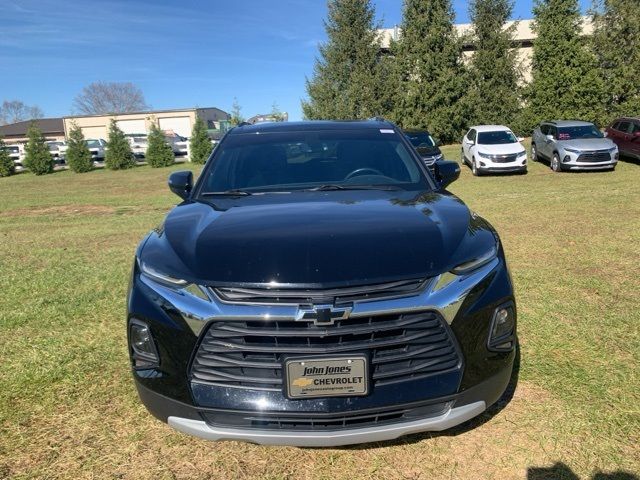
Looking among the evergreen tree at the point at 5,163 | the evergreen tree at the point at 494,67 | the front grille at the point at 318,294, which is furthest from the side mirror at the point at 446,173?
the evergreen tree at the point at 5,163

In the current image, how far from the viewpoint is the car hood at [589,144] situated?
656 inches

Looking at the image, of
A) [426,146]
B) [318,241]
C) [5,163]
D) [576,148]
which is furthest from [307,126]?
[5,163]

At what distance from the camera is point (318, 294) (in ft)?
6.88

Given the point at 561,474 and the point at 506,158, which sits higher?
the point at 506,158

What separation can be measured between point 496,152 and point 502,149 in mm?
310

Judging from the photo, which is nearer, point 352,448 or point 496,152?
point 352,448

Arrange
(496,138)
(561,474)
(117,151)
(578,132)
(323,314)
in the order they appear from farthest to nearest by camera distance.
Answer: (117,151) → (496,138) → (578,132) → (561,474) → (323,314)

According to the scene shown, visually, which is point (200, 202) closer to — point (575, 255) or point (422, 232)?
point (422, 232)

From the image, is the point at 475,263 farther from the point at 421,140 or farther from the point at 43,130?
the point at 43,130

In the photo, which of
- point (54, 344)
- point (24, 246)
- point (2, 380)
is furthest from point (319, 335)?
point (24, 246)

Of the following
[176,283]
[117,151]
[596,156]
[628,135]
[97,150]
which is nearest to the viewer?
[176,283]

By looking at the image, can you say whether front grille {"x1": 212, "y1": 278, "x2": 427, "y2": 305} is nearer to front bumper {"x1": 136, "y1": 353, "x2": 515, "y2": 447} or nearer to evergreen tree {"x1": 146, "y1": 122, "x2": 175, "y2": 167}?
front bumper {"x1": 136, "y1": 353, "x2": 515, "y2": 447}

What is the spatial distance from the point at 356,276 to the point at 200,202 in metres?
1.54

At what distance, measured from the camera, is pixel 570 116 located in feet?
88.9
